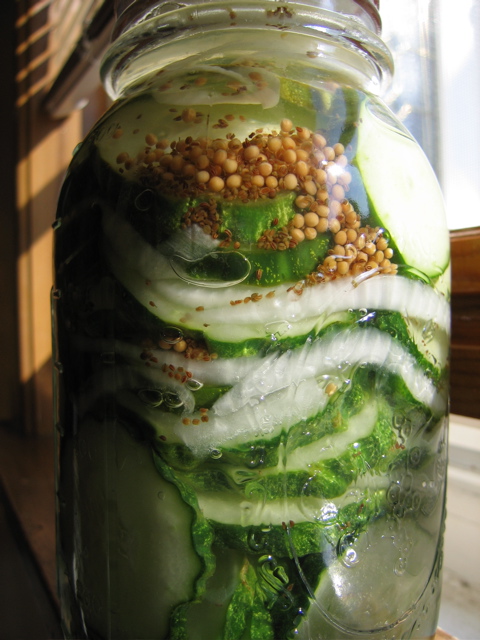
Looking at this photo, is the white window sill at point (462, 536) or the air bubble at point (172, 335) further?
the white window sill at point (462, 536)

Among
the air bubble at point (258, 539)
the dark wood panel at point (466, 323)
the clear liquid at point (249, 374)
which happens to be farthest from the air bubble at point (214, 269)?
the dark wood panel at point (466, 323)

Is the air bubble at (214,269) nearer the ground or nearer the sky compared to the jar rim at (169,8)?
nearer the ground

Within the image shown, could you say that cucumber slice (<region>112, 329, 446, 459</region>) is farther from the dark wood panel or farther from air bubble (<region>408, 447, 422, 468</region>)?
the dark wood panel

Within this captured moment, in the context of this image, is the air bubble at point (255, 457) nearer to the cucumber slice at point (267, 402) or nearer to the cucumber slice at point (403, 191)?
the cucumber slice at point (267, 402)

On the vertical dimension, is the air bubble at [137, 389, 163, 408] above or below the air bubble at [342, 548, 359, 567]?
above

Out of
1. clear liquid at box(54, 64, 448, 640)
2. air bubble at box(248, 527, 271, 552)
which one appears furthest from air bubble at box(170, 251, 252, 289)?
air bubble at box(248, 527, 271, 552)

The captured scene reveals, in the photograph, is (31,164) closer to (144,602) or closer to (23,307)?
(23,307)

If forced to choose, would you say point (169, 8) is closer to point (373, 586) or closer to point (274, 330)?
point (274, 330)

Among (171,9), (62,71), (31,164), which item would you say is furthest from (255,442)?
(31,164)
